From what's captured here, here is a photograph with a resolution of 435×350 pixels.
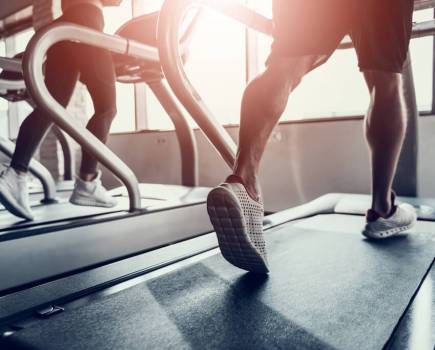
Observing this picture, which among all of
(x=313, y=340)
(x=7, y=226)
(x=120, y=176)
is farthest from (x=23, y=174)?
(x=313, y=340)

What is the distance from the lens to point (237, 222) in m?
0.95

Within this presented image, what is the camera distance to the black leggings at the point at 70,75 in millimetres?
1760

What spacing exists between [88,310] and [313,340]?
51cm

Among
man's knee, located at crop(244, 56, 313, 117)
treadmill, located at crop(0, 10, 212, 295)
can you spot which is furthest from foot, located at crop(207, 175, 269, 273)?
treadmill, located at crop(0, 10, 212, 295)

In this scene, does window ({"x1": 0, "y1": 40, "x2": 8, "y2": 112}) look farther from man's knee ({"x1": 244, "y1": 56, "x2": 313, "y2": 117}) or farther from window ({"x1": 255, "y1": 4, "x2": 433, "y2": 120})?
man's knee ({"x1": 244, "y1": 56, "x2": 313, "y2": 117})

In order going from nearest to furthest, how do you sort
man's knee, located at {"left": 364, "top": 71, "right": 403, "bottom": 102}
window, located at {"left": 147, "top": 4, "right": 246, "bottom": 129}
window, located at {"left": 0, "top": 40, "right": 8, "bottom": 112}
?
man's knee, located at {"left": 364, "top": 71, "right": 403, "bottom": 102}, window, located at {"left": 147, "top": 4, "right": 246, "bottom": 129}, window, located at {"left": 0, "top": 40, "right": 8, "bottom": 112}

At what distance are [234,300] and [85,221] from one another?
102cm

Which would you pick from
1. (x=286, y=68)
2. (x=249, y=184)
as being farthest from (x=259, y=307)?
(x=286, y=68)

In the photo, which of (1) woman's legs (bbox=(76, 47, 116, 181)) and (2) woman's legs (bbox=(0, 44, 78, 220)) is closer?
(2) woman's legs (bbox=(0, 44, 78, 220))

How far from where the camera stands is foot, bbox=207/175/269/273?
0.95 meters

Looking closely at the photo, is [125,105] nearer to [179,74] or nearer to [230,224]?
[179,74]

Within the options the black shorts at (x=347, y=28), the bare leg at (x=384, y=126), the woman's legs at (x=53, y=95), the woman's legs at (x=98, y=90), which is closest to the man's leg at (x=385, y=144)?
the bare leg at (x=384, y=126)

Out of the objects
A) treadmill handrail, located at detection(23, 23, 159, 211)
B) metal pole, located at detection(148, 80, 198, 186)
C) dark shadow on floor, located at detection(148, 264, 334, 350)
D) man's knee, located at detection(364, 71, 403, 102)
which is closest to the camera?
dark shadow on floor, located at detection(148, 264, 334, 350)

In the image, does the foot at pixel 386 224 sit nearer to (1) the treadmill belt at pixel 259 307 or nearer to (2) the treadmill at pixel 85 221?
(1) the treadmill belt at pixel 259 307
